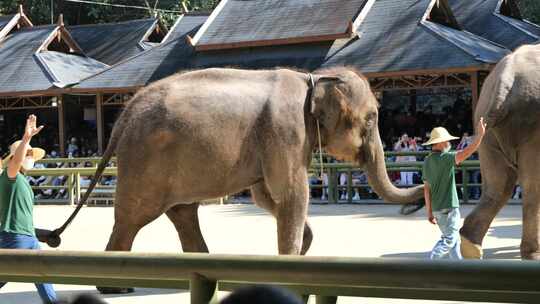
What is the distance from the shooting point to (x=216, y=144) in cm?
786

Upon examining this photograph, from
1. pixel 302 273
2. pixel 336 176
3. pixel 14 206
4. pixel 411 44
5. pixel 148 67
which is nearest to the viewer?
pixel 302 273

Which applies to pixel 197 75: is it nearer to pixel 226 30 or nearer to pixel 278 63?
pixel 278 63

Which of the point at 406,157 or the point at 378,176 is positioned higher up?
the point at 378,176

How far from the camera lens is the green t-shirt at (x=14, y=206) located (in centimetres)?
692

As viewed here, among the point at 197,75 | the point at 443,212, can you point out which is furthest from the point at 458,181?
the point at 197,75

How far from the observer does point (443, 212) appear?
8.80m

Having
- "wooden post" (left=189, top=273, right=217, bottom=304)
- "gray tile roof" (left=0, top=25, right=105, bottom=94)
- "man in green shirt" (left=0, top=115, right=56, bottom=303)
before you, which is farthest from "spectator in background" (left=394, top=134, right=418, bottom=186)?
"wooden post" (left=189, top=273, right=217, bottom=304)

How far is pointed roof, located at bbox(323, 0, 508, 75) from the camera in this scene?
21688mm

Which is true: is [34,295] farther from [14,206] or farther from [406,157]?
[406,157]

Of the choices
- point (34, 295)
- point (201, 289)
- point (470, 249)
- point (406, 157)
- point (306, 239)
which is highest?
point (201, 289)

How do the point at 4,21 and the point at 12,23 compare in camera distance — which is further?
the point at 4,21

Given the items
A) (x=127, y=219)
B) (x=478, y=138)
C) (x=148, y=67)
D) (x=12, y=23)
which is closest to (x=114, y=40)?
(x=12, y=23)

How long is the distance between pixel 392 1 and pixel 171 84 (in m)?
18.5

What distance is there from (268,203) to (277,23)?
1786 cm
